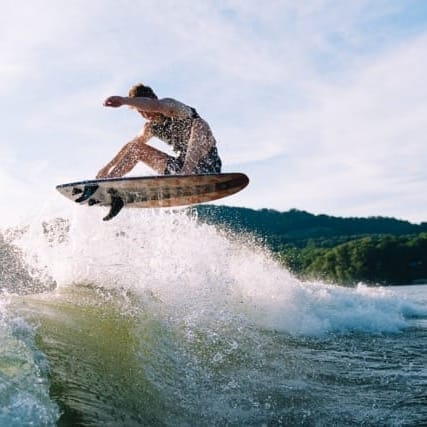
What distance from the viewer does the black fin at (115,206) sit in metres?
9.45

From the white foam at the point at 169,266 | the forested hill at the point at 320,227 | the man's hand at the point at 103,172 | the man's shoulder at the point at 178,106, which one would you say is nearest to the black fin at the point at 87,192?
the man's hand at the point at 103,172

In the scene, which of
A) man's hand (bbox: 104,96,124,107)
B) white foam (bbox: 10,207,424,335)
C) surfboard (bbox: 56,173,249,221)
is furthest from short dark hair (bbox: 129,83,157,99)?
white foam (bbox: 10,207,424,335)

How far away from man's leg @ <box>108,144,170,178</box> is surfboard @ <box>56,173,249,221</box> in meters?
0.32

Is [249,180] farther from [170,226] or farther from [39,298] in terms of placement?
[39,298]

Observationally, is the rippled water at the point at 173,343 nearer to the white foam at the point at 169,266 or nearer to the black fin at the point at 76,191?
the white foam at the point at 169,266

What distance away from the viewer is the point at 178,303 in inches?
352

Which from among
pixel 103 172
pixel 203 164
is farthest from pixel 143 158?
pixel 203 164

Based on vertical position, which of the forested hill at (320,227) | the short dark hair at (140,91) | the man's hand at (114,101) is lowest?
the man's hand at (114,101)

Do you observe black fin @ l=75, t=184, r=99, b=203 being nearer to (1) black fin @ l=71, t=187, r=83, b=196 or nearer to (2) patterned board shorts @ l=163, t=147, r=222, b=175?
(1) black fin @ l=71, t=187, r=83, b=196

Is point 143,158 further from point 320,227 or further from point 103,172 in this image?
point 320,227

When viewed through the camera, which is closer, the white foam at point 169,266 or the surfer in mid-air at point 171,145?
the surfer in mid-air at point 171,145

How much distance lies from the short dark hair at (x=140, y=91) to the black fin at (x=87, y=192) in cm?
158

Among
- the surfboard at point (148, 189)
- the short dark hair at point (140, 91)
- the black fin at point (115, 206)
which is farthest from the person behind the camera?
the black fin at point (115, 206)

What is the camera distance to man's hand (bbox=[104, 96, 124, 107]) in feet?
27.2
